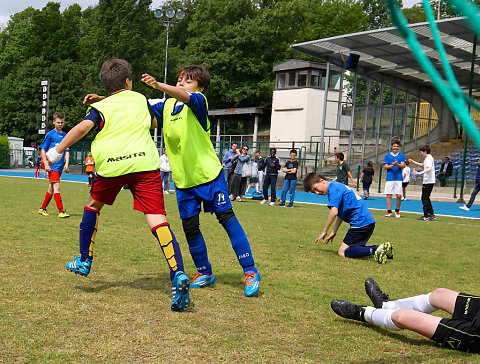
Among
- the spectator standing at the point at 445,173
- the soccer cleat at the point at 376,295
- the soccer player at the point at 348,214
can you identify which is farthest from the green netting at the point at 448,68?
the spectator standing at the point at 445,173

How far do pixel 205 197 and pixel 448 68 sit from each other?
10.7 feet

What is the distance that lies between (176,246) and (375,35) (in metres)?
22.3

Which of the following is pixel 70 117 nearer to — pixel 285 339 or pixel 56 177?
pixel 56 177

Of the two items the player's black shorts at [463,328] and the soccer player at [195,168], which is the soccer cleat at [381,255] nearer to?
the soccer player at [195,168]

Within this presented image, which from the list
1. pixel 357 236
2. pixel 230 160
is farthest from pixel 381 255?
pixel 230 160

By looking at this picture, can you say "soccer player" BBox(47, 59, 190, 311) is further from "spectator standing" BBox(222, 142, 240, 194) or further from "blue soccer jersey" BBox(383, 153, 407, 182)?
"spectator standing" BBox(222, 142, 240, 194)

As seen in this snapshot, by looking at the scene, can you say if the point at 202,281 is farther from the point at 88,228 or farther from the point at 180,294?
the point at 88,228

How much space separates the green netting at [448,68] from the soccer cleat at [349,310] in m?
2.41

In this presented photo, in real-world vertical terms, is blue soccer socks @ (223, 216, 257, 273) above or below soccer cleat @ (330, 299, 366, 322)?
above

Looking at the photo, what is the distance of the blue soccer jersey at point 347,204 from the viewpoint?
7.23 metres

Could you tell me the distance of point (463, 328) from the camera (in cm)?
324

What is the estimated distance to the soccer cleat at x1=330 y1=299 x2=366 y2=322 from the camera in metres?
3.86

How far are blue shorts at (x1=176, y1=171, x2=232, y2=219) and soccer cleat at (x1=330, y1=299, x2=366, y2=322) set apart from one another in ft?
4.67

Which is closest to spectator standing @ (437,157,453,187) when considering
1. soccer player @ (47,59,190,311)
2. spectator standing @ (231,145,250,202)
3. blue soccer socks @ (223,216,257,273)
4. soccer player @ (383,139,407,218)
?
spectator standing @ (231,145,250,202)
